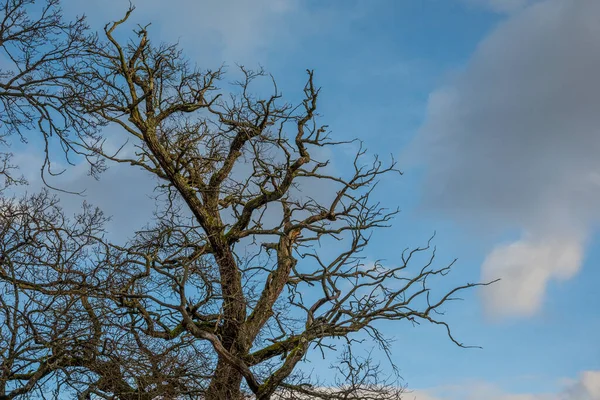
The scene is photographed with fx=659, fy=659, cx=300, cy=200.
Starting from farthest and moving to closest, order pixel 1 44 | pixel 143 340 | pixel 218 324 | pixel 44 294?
pixel 218 324, pixel 143 340, pixel 44 294, pixel 1 44

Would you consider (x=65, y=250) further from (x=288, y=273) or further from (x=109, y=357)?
(x=288, y=273)

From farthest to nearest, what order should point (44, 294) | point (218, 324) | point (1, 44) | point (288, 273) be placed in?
point (288, 273) → point (218, 324) → point (44, 294) → point (1, 44)

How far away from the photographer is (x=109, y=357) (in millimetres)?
9703

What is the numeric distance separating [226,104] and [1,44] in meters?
5.22

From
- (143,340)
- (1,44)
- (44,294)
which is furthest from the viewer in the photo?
(143,340)

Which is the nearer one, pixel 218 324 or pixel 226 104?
pixel 218 324

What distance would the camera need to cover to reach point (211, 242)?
40.9 ft

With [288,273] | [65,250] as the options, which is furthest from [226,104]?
[65,250]

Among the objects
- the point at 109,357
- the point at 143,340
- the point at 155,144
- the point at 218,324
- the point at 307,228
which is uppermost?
the point at 155,144

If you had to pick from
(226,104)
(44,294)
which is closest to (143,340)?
(44,294)

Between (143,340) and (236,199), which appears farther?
(236,199)

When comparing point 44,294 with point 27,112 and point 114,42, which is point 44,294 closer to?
point 27,112

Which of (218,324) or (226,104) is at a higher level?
(226,104)

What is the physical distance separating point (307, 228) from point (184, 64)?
4.12m
